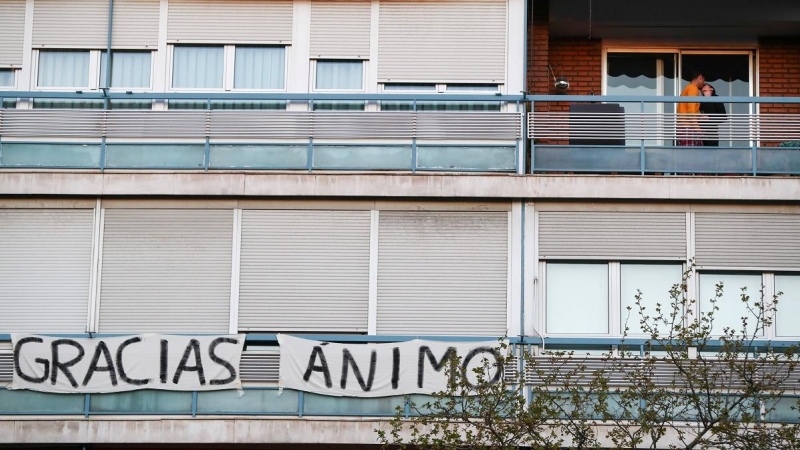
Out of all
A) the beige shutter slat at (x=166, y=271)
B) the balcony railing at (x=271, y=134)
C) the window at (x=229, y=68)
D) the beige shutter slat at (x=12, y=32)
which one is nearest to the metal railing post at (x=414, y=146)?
the balcony railing at (x=271, y=134)

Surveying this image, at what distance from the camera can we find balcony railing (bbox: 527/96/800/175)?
20.8 m

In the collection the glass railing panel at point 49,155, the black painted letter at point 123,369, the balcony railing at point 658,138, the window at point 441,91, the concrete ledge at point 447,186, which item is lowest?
the black painted letter at point 123,369

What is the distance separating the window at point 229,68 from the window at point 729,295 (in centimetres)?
692

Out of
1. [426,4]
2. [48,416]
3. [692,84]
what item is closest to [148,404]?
[48,416]

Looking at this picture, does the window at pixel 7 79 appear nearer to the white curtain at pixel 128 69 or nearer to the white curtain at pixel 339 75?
the white curtain at pixel 128 69

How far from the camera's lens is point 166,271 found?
810 inches

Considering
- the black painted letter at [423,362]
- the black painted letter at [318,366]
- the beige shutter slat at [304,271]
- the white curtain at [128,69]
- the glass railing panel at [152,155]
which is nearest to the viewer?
the black painted letter at [423,362]

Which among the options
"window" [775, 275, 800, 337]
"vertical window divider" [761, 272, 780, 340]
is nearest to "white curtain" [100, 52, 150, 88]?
"vertical window divider" [761, 272, 780, 340]

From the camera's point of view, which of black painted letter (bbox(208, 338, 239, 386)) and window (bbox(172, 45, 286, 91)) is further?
window (bbox(172, 45, 286, 91))

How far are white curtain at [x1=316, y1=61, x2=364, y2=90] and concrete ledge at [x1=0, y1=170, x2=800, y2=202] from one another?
1.58 meters

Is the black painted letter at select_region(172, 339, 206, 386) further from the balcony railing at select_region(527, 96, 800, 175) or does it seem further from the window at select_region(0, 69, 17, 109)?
the balcony railing at select_region(527, 96, 800, 175)

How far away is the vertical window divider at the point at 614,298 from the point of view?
20.2 meters

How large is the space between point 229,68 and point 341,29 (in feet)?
5.85

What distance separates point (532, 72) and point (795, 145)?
4.12 m
